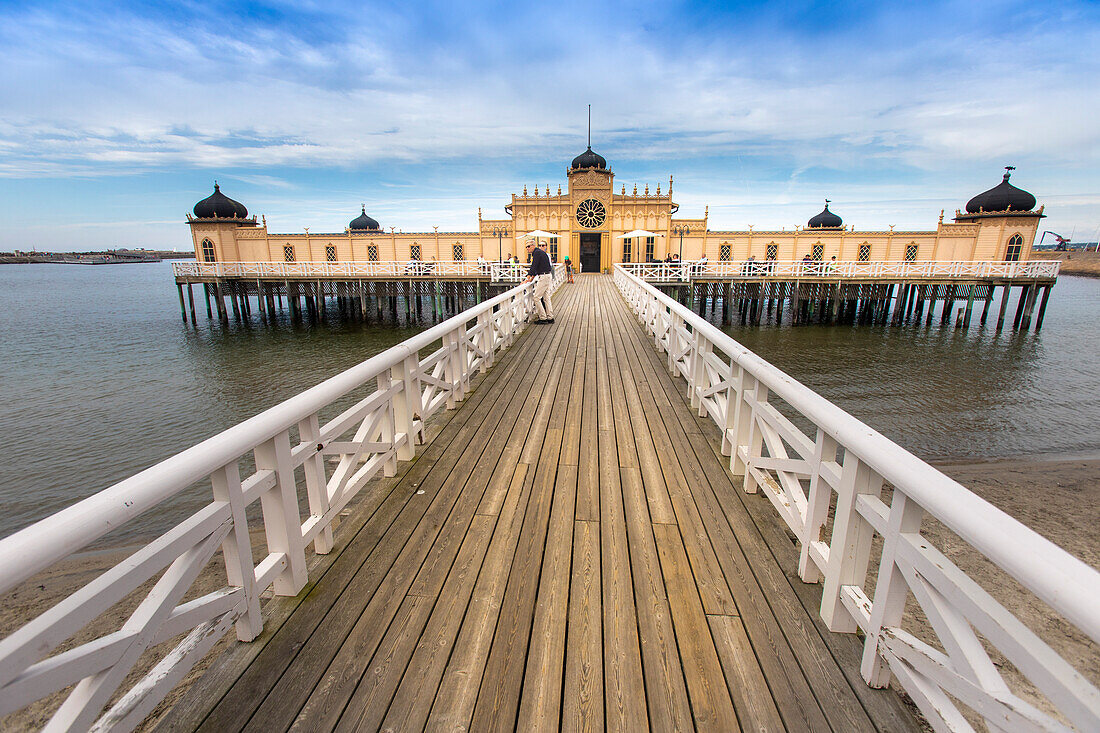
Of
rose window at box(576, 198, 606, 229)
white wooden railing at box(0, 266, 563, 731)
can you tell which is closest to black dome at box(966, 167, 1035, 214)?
rose window at box(576, 198, 606, 229)

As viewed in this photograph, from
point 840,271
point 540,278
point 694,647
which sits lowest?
point 694,647

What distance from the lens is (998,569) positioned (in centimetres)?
562

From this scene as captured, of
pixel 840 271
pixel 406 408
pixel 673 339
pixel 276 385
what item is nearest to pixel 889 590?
pixel 406 408

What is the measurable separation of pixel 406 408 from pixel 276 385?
12.2 metres

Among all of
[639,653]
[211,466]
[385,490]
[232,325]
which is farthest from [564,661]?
[232,325]

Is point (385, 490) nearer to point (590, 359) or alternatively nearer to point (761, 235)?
point (590, 359)

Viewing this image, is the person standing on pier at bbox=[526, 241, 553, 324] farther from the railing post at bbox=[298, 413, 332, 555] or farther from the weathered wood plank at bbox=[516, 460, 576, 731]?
the railing post at bbox=[298, 413, 332, 555]

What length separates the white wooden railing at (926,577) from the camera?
1.21 m

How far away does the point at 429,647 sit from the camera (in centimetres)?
221

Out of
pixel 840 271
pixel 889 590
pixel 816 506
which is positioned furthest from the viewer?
pixel 840 271

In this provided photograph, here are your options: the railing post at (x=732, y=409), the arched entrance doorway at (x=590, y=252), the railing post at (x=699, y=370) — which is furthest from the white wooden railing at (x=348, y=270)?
the railing post at (x=732, y=409)

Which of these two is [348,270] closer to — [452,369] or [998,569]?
[452,369]

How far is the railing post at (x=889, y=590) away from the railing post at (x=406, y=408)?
125 inches

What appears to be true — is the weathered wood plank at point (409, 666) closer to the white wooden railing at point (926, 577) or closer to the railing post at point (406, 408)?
the railing post at point (406, 408)
